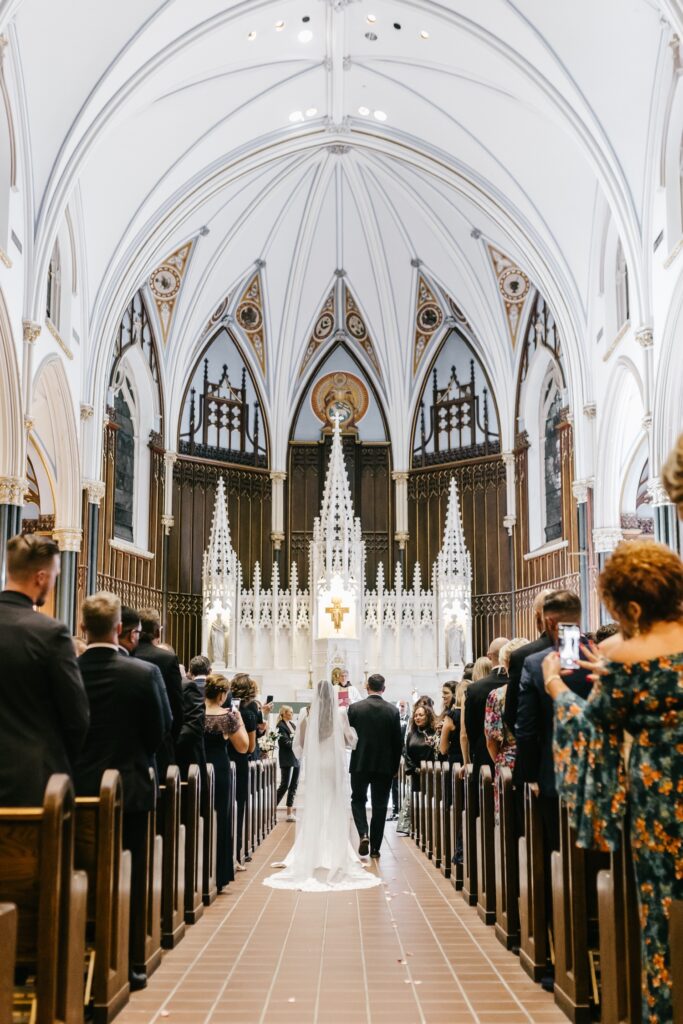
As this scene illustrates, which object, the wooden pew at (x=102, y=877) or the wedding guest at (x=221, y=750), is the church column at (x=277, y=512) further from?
the wooden pew at (x=102, y=877)

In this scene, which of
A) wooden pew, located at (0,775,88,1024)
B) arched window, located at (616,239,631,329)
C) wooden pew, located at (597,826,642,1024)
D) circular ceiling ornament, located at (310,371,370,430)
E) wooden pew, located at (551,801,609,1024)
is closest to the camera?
wooden pew, located at (0,775,88,1024)

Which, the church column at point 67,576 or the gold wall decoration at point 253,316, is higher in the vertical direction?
the gold wall decoration at point 253,316

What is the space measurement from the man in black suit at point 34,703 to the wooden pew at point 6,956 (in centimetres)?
65

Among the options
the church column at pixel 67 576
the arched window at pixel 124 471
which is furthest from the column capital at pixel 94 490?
the arched window at pixel 124 471

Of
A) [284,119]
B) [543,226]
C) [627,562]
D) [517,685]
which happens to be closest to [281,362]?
[284,119]

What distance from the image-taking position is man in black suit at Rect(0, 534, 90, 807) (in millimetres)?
3896

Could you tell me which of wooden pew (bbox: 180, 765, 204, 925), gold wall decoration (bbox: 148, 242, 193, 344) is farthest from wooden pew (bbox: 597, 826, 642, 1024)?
gold wall decoration (bbox: 148, 242, 193, 344)

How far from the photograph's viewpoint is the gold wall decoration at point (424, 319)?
24319mm

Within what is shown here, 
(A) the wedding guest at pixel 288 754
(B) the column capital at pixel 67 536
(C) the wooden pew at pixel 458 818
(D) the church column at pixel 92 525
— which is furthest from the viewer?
(D) the church column at pixel 92 525

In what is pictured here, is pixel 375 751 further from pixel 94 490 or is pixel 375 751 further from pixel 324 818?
pixel 94 490

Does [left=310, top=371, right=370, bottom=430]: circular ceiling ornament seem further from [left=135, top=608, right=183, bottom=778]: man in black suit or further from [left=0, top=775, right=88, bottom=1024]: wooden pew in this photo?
[left=0, top=775, right=88, bottom=1024]: wooden pew

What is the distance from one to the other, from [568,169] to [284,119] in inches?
214

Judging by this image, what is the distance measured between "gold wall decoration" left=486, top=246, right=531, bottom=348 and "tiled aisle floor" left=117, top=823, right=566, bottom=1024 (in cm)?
1611

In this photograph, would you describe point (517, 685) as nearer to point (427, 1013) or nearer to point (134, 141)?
point (427, 1013)
